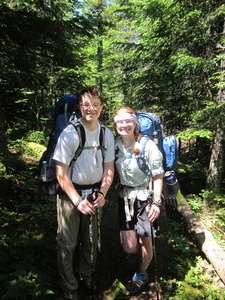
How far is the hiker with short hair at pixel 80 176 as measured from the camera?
94.2 inches

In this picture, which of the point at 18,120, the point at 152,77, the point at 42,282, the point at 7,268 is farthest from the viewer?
the point at 18,120

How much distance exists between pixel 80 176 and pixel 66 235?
33.7 inches

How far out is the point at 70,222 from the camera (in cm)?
266

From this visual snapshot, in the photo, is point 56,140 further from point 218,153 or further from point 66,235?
point 218,153

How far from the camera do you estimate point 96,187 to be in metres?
2.76

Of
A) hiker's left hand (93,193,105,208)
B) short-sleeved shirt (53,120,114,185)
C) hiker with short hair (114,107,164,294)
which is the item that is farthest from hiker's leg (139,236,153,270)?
short-sleeved shirt (53,120,114,185)

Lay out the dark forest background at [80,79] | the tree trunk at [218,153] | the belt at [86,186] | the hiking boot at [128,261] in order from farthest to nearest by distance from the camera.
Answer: the tree trunk at [218,153]
the dark forest background at [80,79]
the hiking boot at [128,261]
the belt at [86,186]

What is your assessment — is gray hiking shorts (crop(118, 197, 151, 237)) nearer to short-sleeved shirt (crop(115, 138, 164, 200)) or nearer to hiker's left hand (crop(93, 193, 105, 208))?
short-sleeved shirt (crop(115, 138, 164, 200))

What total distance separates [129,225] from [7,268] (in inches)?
74.1

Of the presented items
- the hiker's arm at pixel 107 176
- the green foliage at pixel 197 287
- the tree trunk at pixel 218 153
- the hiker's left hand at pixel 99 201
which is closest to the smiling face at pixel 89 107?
the hiker's arm at pixel 107 176

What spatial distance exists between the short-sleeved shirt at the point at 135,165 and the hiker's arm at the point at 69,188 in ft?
2.53

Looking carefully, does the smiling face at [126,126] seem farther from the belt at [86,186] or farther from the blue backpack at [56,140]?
the belt at [86,186]

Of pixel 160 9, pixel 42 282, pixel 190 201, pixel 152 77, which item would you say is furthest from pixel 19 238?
pixel 160 9

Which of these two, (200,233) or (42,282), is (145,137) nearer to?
(42,282)
